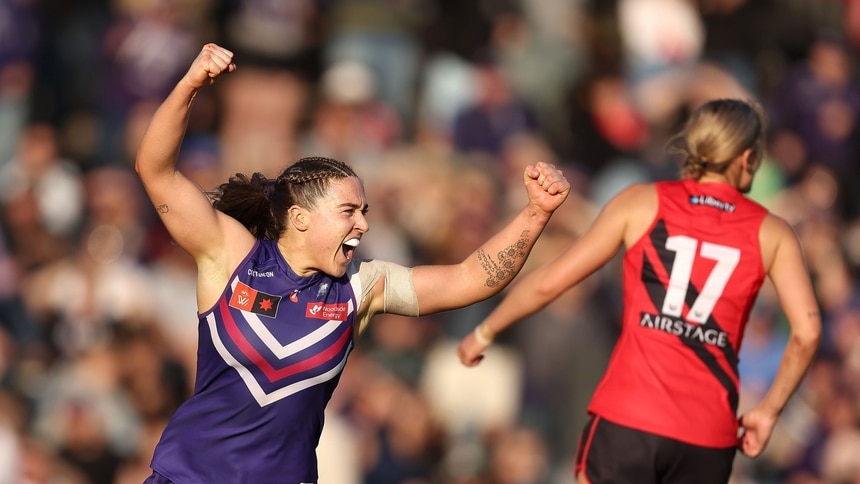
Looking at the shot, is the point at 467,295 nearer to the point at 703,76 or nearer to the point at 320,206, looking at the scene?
the point at 320,206

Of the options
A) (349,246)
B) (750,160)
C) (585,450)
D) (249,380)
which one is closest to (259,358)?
(249,380)

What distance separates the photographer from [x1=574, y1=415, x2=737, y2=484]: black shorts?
5391mm

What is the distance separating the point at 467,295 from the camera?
16.5 feet

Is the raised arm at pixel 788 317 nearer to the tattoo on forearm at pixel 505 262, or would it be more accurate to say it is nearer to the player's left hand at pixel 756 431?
the player's left hand at pixel 756 431

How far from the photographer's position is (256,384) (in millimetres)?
4781

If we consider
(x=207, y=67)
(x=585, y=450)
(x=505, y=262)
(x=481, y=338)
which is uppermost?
(x=207, y=67)

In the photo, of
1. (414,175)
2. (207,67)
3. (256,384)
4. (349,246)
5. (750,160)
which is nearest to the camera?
(207,67)

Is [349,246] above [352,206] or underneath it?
underneath

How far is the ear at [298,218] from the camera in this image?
16.2ft

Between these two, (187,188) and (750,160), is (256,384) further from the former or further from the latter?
(750,160)

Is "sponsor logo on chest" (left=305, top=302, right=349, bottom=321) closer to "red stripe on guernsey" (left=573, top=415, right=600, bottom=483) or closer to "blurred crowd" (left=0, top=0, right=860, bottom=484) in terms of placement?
"red stripe on guernsey" (left=573, top=415, right=600, bottom=483)

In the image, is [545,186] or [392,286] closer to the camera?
[545,186]

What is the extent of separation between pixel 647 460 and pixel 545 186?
1295mm

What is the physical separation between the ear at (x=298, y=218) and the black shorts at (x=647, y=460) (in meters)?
1.54
